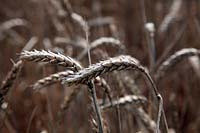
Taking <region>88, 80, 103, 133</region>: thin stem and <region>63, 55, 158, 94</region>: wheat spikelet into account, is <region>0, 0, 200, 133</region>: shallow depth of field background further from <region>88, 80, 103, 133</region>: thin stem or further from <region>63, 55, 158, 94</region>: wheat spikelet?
<region>63, 55, 158, 94</region>: wheat spikelet

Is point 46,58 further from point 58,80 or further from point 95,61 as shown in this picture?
point 95,61

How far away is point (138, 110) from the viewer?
5.09 ft

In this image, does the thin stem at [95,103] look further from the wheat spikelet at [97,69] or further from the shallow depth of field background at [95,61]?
the shallow depth of field background at [95,61]

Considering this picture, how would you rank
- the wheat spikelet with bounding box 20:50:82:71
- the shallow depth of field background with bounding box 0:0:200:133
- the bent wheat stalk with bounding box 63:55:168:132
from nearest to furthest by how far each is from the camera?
the bent wheat stalk with bounding box 63:55:168:132
the wheat spikelet with bounding box 20:50:82:71
the shallow depth of field background with bounding box 0:0:200:133

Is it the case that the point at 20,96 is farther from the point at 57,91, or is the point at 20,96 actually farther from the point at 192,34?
the point at 192,34

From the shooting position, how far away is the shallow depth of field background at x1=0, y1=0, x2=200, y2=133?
1927 millimetres

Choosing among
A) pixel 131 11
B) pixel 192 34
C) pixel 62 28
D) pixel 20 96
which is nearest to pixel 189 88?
pixel 192 34

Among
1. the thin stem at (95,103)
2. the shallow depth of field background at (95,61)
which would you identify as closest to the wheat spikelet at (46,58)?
the thin stem at (95,103)

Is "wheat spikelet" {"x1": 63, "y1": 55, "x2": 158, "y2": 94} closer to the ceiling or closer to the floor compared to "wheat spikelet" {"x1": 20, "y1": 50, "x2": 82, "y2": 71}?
closer to the floor

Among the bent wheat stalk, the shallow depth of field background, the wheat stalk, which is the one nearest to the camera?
the bent wheat stalk

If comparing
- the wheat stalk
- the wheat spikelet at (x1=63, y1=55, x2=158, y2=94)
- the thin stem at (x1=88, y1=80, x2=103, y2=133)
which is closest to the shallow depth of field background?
the wheat stalk

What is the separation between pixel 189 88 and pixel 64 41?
2.12ft

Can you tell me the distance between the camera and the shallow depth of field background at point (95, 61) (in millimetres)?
1927

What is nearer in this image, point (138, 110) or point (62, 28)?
point (138, 110)
